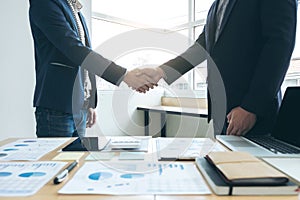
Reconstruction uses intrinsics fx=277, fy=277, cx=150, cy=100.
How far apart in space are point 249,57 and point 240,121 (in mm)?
266

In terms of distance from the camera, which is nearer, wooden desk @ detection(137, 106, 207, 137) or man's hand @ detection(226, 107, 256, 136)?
man's hand @ detection(226, 107, 256, 136)

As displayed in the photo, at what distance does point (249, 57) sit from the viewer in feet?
3.58

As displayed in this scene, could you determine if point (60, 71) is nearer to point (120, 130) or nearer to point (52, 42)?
point (52, 42)

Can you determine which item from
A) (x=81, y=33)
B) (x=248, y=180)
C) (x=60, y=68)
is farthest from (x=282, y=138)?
(x=81, y=33)

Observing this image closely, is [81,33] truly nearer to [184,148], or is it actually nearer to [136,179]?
[184,148]

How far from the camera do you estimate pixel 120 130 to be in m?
2.72

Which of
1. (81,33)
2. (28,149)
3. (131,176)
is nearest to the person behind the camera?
(131,176)

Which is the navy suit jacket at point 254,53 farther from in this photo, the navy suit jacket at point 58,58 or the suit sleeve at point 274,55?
the navy suit jacket at point 58,58

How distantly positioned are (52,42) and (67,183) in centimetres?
85

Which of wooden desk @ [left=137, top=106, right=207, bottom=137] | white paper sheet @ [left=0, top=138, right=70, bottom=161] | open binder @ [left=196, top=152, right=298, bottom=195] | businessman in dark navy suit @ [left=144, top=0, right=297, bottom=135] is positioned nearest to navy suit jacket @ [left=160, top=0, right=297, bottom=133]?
businessman in dark navy suit @ [left=144, top=0, right=297, bottom=135]

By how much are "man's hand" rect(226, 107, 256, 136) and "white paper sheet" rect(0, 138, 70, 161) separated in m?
0.63

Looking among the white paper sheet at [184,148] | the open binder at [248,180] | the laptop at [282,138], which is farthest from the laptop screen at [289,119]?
the open binder at [248,180]

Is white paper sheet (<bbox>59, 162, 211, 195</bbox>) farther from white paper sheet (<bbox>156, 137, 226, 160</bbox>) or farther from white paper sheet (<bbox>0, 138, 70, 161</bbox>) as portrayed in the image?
white paper sheet (<bbox>0, 138, 70, 161</bbox>)

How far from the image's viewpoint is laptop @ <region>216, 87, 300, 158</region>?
839mm
